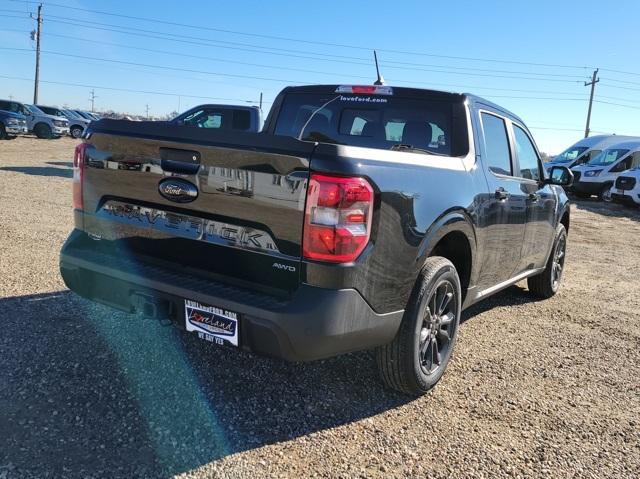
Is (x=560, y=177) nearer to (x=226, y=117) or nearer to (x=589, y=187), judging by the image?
(x=226, y=117)

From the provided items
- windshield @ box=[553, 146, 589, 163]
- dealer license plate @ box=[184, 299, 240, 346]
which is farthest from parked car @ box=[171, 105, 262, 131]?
windshield @ box=[553, 146, 589, 163]

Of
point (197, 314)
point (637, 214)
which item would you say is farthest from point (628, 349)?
point (637, 214)

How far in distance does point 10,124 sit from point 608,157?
25.2 m

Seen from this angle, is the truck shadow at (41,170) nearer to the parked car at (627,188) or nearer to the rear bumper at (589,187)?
the parked car at (627,188)

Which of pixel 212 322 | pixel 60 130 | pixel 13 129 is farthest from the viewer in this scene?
pixel 60 130

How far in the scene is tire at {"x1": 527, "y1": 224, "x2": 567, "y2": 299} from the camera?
5871mm

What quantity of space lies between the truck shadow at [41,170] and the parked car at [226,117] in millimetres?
4568

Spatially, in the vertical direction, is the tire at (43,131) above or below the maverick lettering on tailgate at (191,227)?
above

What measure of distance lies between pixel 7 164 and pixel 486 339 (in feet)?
49.4

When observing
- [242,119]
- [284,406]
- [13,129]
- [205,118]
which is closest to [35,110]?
[13,129]

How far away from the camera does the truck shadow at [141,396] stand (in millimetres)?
2527

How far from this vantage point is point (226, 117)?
1127 centimetres

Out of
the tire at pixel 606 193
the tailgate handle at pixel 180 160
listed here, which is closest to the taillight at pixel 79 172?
the tailgate handle at pixel 180 160

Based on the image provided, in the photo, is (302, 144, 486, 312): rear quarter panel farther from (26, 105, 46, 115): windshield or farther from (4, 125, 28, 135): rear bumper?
(26, 105, 46, 115): windshield
